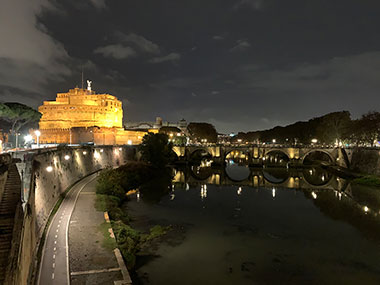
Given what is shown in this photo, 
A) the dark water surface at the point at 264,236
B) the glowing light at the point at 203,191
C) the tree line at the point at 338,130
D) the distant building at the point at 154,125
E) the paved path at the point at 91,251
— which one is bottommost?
the dark water surface at the point at 264,236

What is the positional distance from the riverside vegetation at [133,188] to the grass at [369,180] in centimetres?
3069

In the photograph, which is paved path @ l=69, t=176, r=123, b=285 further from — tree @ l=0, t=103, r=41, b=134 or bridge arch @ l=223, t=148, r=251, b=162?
bridge arch @ l=223, t=148, r=251, b=162

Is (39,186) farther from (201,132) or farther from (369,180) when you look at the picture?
(201,132)

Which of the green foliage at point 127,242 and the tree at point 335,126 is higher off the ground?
the tree at point 335,126

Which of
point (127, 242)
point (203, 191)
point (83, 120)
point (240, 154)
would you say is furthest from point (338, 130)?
point (83, 120)

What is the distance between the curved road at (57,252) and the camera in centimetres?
1162

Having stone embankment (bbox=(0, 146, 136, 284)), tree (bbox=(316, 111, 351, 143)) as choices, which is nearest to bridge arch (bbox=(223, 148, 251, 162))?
tree (bbox=(316, 111, 351, 143))

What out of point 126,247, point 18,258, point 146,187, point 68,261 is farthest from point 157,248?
point 146,187

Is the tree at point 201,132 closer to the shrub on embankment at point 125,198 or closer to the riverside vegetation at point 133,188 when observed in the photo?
the riverside vegetation at point 133,188

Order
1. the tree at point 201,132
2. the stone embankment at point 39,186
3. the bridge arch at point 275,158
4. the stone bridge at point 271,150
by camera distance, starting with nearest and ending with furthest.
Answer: the stone embankment at point 39,186
the stone bridge at point 271,150
the bridge arch at point 275,158
the tree at point 201,132

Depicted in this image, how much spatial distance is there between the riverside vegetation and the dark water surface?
1348 mm

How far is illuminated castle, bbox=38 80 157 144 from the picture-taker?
241 ft

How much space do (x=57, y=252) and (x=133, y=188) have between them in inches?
961

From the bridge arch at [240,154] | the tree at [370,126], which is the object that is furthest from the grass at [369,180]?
the bridge arch at [240,154]
